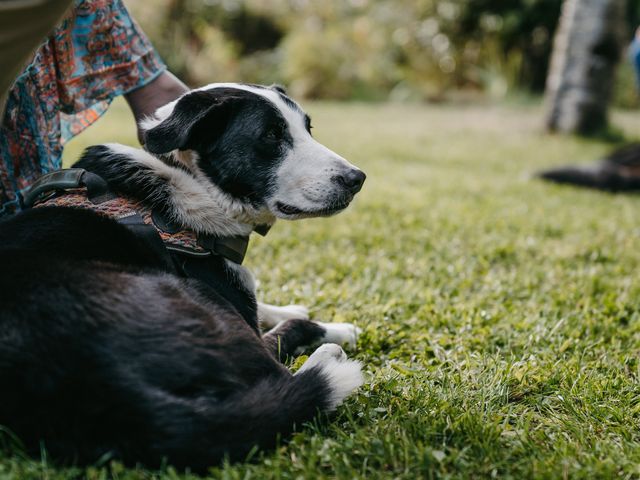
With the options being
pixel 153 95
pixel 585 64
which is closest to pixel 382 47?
pixel 585 64

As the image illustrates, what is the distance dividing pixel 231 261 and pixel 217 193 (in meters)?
0.28

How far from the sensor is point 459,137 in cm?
1032

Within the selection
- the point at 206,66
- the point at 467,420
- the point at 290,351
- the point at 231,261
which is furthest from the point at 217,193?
the point at 206,66

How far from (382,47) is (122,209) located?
1595 centimetres

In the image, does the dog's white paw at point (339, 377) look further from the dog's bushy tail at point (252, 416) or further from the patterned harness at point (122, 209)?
the patterned harness at point (122, 209)

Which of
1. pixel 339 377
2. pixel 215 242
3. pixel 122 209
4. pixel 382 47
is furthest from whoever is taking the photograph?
pixel 382 47

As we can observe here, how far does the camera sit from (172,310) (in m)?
1.86

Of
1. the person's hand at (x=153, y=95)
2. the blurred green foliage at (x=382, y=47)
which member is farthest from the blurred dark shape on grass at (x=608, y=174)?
the blurred green foliage at (x=382, y=47)

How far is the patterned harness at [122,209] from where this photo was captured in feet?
7.45

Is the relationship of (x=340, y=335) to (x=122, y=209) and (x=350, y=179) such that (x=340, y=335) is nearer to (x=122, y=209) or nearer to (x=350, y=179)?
(x=350, y=179)

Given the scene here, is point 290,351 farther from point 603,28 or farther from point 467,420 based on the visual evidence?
point 603,28

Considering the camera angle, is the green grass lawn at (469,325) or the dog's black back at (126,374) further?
the green grass lawn at (469,325)

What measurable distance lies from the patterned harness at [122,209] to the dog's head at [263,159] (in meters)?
0.25

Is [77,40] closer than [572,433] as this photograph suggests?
No
